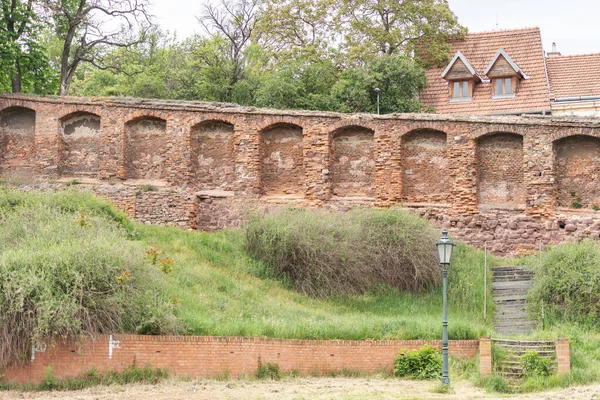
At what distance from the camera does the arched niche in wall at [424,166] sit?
30594 mm

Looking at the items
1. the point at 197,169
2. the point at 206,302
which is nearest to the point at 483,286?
the point at 206,302

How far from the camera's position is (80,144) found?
31625 millimetres

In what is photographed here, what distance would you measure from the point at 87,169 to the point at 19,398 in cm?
1351

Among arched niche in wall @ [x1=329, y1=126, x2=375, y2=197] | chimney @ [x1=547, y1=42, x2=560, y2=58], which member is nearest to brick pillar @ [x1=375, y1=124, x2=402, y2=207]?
arched niche in wall @ [x1=329, y1=126, x2=375, y2=197]

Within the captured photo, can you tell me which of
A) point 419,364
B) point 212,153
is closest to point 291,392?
point 419,364

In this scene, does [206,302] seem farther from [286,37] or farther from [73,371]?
[286,37]

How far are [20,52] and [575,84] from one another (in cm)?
2043

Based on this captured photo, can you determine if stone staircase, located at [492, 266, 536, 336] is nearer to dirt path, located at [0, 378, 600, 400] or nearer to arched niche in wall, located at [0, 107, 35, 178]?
dirt path, located at [0, 378, 600, 400]

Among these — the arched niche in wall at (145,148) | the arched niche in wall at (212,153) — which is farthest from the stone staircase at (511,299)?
the arched niche in wall at (145,148)

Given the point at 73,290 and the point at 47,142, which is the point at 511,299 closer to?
the point at 73,290

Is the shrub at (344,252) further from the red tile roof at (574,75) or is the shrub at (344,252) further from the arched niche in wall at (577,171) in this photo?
the red tile roof at (574,75)

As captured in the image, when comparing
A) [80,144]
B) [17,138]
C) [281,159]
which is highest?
[17,138]

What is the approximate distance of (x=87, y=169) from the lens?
31.5m

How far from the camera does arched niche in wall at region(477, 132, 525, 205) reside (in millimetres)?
29969
